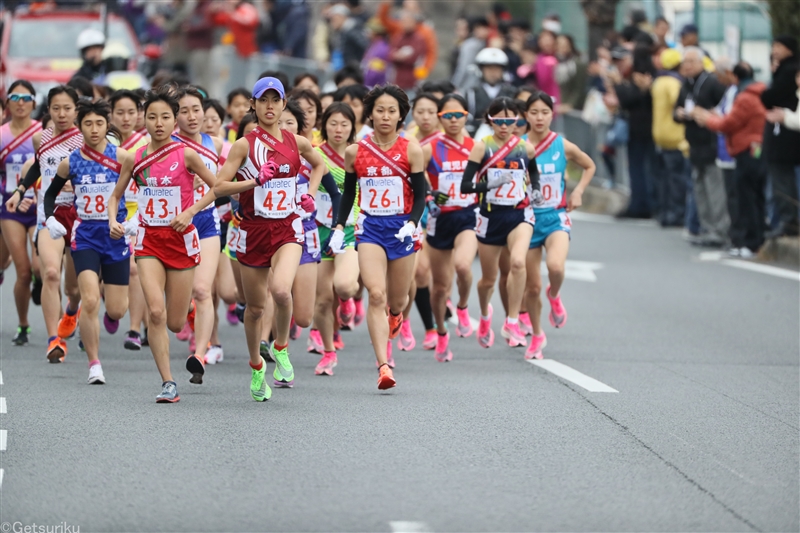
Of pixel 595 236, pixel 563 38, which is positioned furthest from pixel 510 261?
pixel 563 38

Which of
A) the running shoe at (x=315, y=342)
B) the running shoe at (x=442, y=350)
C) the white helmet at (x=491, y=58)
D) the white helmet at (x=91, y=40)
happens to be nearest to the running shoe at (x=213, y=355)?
the running shoe at (x=315, y=342)

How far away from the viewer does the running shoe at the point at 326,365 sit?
37.4 ft

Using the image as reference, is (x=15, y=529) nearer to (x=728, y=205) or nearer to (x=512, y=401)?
(x=512, y=401)

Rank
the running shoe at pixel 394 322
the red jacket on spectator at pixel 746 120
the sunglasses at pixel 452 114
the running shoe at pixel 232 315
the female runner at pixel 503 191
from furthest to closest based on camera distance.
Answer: the red jacket on spectator at pixel 746 120 < the running shoe at pixel 232 315 < the sunglasses at pixel 452 114 < the female runner at pixel 503 191 < the running shoe at pixel 394 322

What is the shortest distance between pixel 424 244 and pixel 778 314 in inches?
158

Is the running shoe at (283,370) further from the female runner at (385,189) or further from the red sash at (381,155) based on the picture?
the red sash at (381,155)

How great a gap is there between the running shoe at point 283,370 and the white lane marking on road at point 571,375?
210cm

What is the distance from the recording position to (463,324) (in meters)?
13.7

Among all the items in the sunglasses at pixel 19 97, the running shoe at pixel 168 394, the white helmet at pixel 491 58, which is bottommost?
the running shoe at pixel 168 394

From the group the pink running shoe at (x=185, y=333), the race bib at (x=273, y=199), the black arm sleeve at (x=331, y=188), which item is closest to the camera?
the race bib at (x=273, y=199)

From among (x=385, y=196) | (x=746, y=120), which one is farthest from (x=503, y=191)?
(x=746, y=120)

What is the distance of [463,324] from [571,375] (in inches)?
97.0

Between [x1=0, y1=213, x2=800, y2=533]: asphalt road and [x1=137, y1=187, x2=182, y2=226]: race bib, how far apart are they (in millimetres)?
1237

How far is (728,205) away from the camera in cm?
1880
